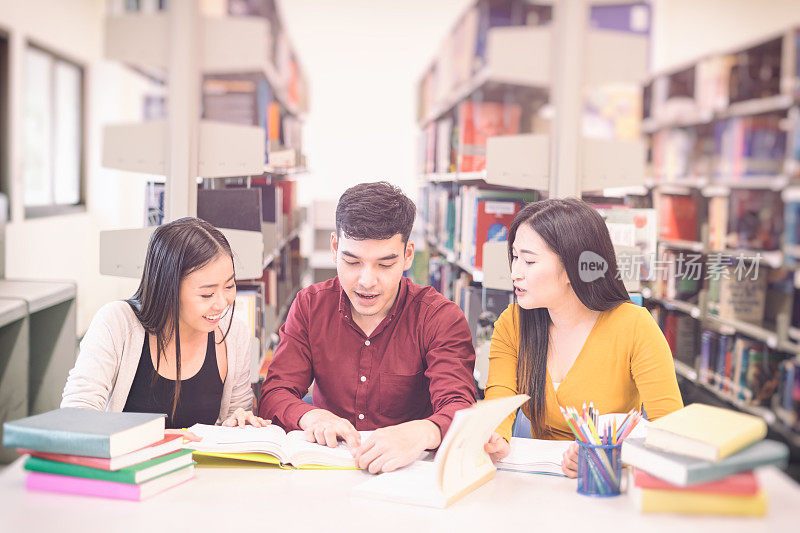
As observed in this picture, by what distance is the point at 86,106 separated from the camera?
2201 millimetres

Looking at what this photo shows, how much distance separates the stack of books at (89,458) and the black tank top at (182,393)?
15.5 inches

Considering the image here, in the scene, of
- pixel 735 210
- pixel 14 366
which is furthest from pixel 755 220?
pixel 14 366

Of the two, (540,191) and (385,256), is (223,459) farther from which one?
(540,191)

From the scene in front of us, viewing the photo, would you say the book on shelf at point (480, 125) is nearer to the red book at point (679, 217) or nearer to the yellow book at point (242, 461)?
the red book at point (679, 217)

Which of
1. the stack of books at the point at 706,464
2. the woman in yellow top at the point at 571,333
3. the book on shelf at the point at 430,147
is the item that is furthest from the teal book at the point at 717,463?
the book on shelf at the point at 430,147

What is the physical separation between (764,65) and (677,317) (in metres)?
1.08

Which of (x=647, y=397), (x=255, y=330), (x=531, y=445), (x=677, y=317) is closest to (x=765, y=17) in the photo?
(x=677, y=317)

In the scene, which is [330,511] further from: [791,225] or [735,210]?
[735,210]

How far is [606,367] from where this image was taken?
146cm

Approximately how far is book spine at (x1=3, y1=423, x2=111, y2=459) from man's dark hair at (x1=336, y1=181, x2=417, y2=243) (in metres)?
0.64

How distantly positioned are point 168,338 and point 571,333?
87cm

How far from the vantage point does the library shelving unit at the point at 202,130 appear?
195cm

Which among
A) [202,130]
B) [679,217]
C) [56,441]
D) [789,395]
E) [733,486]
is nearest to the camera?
[733,486]

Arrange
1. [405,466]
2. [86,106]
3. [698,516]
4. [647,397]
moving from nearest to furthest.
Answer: [698,516], [405,466], [647,397], [86,106]
